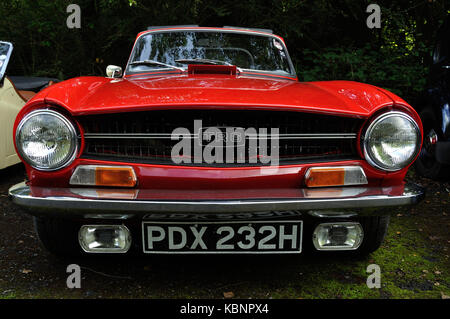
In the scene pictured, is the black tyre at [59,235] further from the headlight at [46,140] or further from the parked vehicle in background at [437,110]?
the parked vehicle in background at [437,110]

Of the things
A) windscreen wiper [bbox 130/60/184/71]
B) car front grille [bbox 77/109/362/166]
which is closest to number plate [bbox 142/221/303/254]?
car front grille [bbox 77/109/362/166]

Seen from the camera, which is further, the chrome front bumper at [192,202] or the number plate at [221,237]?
the number plate at [221,237]

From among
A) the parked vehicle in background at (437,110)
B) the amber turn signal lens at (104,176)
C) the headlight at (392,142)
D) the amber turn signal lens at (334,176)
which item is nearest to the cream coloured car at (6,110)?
the amber turn signal lens at (104,176)

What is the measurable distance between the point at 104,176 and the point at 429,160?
3.56m

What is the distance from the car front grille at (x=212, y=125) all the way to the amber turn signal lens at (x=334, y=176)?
7 centimetres

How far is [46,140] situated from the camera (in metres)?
1.60

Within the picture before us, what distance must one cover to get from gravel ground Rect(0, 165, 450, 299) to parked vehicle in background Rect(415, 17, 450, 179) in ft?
4.94

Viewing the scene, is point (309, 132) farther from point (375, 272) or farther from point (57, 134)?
point (57, 134)

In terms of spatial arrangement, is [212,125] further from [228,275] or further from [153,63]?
[153,63]

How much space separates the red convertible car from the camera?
5.07ft

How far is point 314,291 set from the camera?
6.01ft

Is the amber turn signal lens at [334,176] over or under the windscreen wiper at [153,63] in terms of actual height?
under

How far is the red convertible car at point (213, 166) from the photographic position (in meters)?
1.54
